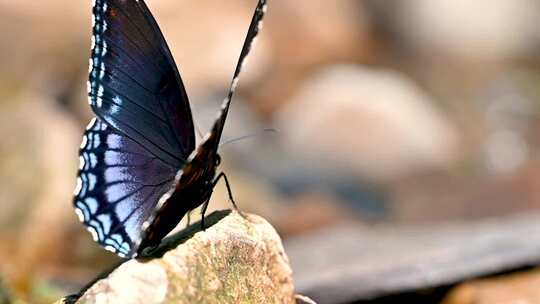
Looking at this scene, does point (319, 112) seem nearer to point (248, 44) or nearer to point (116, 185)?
point (116, 185)

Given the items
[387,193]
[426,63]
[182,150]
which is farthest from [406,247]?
[426,63]

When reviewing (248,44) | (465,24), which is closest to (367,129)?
(465,24)

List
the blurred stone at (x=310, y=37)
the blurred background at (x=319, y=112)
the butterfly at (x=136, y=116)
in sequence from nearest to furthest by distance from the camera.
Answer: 1. the butterfly at (x=136, y=116)
2. the blurred background at (x=319, y=112)
3. the blurred stone at (x=310, y=37)

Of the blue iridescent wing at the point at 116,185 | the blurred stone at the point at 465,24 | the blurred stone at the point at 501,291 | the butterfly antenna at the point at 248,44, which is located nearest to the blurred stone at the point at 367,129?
the blurred stone at the point at 465,24

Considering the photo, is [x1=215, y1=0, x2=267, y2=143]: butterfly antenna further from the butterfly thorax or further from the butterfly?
the butterfly

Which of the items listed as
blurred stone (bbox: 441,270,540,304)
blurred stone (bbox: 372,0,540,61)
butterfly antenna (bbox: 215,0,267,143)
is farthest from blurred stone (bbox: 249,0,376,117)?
butterfly antenna (bbox: 215,0,267,143)

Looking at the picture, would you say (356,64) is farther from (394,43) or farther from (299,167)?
(299,167)

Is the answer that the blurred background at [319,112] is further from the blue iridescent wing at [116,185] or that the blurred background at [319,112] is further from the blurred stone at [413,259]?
the blue iridescent wing at [116,185]
